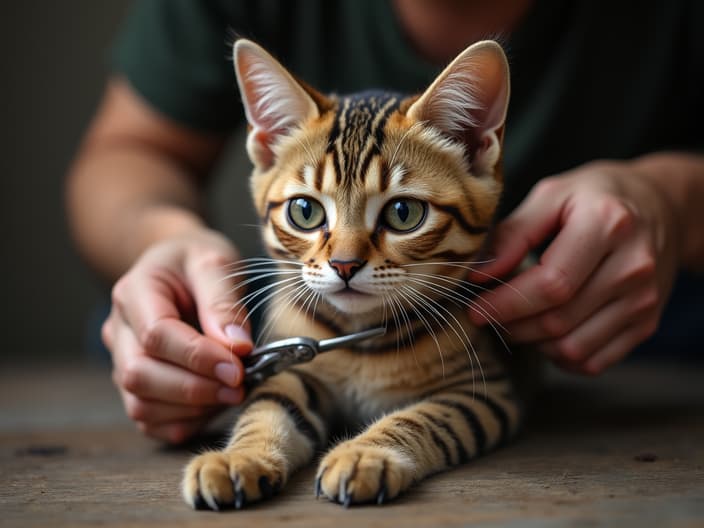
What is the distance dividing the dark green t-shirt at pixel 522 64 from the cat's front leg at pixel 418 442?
1.82 feet

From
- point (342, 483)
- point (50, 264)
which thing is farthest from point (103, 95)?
point (342, 483)

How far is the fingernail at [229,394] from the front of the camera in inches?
35.3

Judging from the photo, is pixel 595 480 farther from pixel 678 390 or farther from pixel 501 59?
pixel 678 390

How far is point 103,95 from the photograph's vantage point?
7.59 feet

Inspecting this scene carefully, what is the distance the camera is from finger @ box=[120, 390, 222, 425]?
92cm

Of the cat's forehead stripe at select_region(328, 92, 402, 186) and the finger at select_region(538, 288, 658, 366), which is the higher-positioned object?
the cat's forehead stripe at select_region(328, 92, 402, 186)

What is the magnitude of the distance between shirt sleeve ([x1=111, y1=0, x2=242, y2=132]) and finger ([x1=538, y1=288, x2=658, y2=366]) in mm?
891

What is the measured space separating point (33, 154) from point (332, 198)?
5.93 ft

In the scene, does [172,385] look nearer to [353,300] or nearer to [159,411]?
[159,411]

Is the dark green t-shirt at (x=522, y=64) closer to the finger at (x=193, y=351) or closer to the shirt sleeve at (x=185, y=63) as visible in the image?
the shirt sleeve at (x=185, y=63)

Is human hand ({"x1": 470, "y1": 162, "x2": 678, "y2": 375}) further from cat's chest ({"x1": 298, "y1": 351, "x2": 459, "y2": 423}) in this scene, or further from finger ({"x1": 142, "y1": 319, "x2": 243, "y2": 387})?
finger ({"x1": 142, "y1": 319, "x2": 243, "y2": 387})

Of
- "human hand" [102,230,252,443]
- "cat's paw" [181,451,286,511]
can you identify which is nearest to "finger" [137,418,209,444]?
"human hand" [102,230,252,443]

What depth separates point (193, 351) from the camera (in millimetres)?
850

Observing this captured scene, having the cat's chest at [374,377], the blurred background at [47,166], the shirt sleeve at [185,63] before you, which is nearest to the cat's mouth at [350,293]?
the cat's chest at [374,377]
